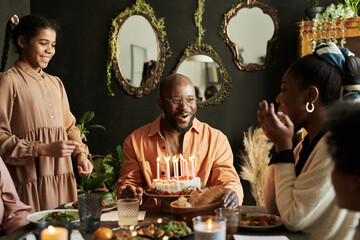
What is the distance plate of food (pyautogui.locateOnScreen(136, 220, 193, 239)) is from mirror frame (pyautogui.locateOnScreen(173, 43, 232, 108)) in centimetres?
356

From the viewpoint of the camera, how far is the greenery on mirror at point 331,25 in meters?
4.37

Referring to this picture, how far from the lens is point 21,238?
1.72 m

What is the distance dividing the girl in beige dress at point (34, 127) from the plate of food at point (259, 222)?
1332 millimetres

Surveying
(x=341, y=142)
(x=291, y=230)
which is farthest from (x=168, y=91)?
(x=341, y=142)

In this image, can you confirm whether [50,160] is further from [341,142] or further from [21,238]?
[341,142]

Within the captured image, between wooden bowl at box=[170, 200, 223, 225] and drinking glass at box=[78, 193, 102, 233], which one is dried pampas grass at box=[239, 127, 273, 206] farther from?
drinking glass at box=[78, 193, 102, 233]

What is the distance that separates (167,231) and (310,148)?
0.75 meters

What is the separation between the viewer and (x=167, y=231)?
5.35 ft

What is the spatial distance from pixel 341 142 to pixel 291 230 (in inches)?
29.1

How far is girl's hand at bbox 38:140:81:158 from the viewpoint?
2.62 meters

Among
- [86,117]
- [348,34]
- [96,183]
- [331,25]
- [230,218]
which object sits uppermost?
[331,25]

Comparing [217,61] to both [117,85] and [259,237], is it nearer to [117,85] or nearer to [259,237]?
[117,85]

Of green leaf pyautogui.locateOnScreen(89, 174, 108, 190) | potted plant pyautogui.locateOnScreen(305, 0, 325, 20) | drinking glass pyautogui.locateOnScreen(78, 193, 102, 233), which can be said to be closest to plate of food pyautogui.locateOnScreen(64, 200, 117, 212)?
drinking glass pyautogui.locateOnScreen(78, 193, 102, 233)

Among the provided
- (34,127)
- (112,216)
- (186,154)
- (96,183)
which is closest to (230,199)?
(112,216)
